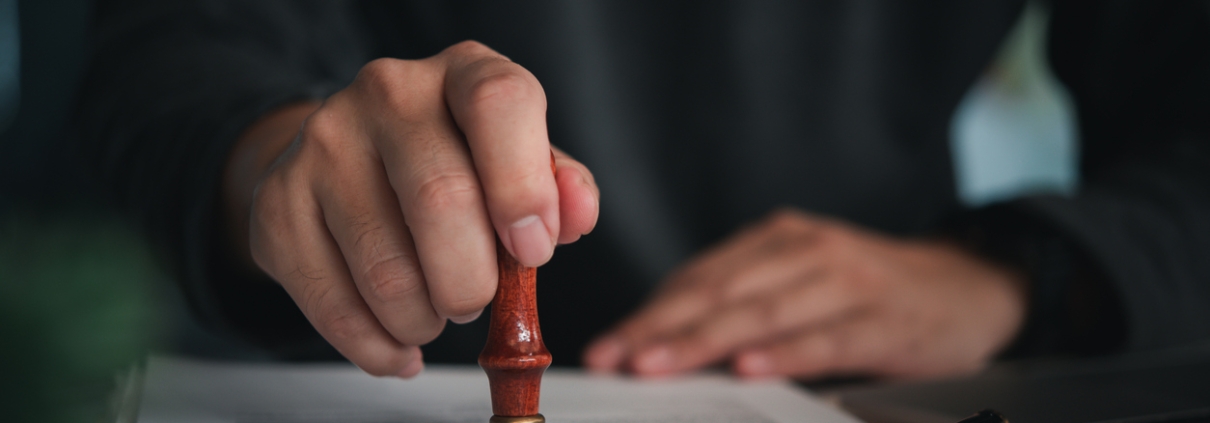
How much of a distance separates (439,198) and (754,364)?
328 millimetres

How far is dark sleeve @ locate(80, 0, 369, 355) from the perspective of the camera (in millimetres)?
359

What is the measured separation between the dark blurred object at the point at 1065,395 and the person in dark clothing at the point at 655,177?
7 centimetres

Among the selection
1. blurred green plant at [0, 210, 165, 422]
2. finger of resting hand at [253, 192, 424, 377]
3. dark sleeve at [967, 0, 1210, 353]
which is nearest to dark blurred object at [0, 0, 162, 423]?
blurred green plant at [0, 210, 165, 422]

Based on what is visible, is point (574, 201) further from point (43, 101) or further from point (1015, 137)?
point (1015, 137)

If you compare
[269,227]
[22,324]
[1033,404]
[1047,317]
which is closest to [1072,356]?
[1047,317]

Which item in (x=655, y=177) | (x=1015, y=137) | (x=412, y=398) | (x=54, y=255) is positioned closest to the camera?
(x=412, y=398)

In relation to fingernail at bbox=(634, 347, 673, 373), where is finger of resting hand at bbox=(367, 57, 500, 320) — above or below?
above

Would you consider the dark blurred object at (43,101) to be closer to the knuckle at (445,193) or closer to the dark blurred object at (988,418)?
the knuckle at (445,193)

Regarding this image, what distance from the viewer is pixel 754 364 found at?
1.57ft

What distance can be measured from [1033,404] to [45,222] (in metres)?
0.80

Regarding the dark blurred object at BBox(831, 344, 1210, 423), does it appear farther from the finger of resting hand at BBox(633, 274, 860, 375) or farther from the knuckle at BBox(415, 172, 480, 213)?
the knuckle at BBox(415, 172, 480, 213)

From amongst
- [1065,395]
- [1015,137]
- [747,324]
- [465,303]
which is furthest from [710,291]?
[1015,137]

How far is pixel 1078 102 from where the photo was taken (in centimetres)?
84

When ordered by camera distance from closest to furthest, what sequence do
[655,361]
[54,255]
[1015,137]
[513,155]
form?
[513,155]
[655,361]
[54,255]
[1015,137]
